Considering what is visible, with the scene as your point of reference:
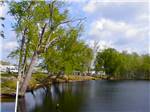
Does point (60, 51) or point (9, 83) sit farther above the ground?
point (60, 51)

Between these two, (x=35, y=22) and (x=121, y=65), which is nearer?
(x=35, y=22)

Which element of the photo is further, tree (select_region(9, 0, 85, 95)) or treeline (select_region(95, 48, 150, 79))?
treeline (select_region(95, 48, 150, 79))

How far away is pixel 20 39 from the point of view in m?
44.8

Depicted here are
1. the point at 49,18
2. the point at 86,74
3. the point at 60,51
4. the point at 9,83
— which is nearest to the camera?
the point at 49,18

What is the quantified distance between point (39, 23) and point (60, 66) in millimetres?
26015

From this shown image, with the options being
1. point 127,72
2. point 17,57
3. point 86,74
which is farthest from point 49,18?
point 127,72

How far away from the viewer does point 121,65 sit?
5246 inches

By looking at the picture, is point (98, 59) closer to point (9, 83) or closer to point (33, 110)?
point (9, 83)

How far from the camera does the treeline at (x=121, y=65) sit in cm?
13225

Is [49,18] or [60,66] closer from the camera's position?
[49,18]

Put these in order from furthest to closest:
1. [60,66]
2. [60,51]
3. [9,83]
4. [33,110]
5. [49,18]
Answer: [60,66] < [60,51] < [9,83] < [49,18] < [33,110]

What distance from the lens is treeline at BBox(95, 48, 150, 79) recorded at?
132 m

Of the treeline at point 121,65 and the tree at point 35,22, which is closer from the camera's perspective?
the tree at point 35,22

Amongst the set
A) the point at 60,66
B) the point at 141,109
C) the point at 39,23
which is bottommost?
the point at 141,109
